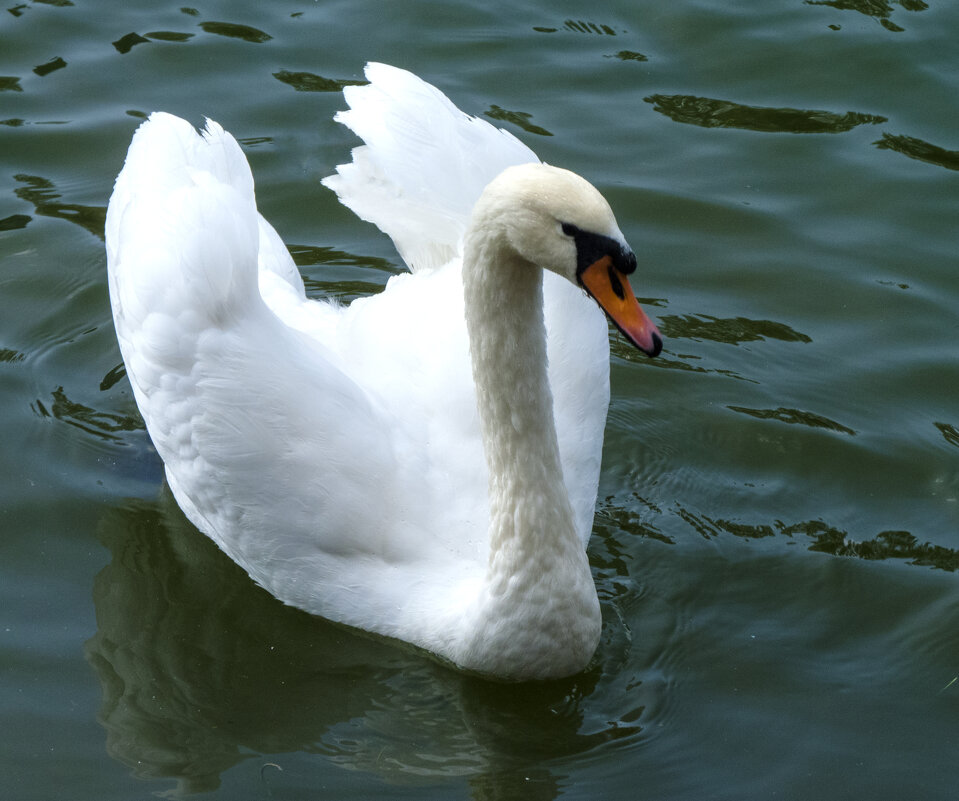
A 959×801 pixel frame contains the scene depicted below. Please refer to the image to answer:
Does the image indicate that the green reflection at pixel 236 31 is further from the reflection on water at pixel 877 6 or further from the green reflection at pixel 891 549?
the green reflection at pixel 891 549

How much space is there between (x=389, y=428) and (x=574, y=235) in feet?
4.22

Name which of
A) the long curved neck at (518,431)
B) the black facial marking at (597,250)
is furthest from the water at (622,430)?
the black facial marking at (597,250)

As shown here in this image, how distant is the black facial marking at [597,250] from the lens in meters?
4.27

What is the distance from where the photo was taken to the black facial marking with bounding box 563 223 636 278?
427 centimetres

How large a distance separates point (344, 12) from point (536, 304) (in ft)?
18.6

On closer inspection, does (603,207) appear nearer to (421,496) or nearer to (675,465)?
(421,496)

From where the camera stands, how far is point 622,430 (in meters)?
6.61

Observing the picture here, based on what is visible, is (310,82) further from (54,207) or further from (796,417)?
(796,417)

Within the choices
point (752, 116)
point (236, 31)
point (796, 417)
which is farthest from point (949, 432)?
point (236, 31)

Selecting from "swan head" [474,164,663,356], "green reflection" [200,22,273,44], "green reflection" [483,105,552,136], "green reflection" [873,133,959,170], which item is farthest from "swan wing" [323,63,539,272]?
"green reflection" [200,22,273,44]

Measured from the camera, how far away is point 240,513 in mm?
5219

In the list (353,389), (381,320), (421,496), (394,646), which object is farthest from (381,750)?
(381,320)

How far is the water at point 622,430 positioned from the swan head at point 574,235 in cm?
154

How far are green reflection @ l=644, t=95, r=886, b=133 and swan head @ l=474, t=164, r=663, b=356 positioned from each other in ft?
15.6
